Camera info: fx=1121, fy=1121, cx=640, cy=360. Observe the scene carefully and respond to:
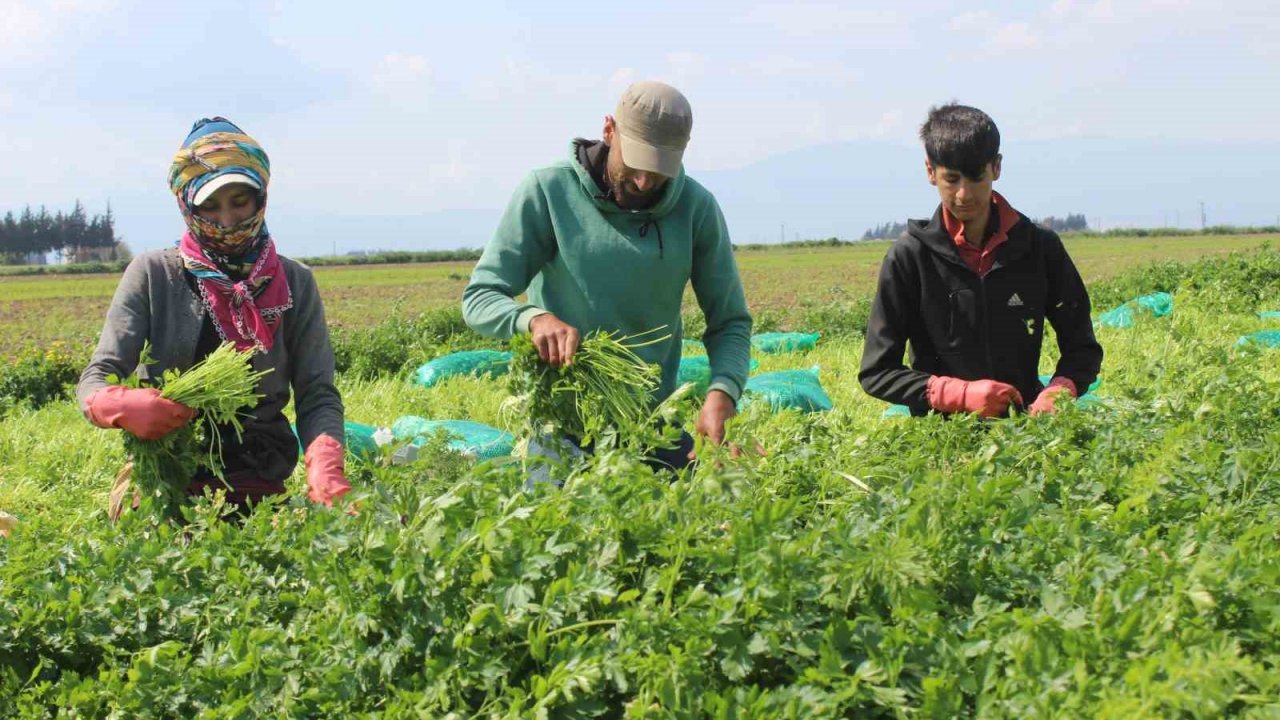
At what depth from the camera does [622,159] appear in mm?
3123

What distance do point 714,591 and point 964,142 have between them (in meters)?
2.03

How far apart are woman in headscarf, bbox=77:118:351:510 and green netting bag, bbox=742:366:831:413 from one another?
326cm

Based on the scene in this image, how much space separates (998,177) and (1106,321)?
715 centimetres

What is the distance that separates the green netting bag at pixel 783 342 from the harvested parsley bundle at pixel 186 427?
23.8 feet

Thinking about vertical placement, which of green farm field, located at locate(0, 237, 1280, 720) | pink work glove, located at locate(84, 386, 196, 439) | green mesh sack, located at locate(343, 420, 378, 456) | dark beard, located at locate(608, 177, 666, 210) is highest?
dark beard, located at locate(608, 177, 666, 210)

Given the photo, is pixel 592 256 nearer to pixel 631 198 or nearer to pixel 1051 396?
pixel 631 198

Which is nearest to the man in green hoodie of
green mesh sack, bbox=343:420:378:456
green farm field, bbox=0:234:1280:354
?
green mesh sack, bbox=343:420:378:456

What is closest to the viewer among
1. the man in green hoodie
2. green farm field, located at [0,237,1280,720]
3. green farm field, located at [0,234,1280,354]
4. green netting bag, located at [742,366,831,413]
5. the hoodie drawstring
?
green farm field, located at [0,237,1280,720]

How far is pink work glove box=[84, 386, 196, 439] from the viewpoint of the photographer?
9.07 feet

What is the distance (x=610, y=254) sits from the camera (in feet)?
10.8

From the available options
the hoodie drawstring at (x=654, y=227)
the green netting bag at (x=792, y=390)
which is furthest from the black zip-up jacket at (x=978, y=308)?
the green netting bag at (x=792, y=390)

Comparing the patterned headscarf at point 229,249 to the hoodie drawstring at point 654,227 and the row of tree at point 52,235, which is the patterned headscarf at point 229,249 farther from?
the row of tree at point 52,235

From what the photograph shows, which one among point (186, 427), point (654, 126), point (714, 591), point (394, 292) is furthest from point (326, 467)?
point (394, 292)

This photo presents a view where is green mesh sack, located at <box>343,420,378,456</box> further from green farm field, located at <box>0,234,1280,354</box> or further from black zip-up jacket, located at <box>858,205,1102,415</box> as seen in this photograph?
green farm field, located at <box>0,234,1280,354</box>
